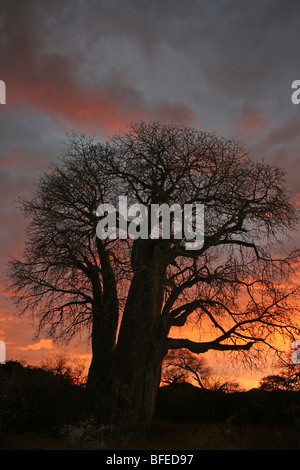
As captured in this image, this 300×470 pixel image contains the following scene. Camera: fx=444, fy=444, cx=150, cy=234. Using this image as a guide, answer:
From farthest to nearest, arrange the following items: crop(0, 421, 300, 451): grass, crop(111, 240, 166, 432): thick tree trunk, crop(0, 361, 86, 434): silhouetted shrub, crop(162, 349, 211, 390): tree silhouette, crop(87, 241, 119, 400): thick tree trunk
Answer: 1. crop(162, 349, 211, 390): tree silhouette
2. crop(87, 241, 119, 400): thick tree trunk
3. crop(111, 240, 166, 432): thick tree trunk
4. crop(0, 361, 86, 434): silhouetted shrub
5. crop(0, 421, 300, 451): grass

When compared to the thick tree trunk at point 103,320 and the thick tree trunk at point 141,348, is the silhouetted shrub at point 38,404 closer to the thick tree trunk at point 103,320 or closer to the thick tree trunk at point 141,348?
the thick tree trunk at point 103,320

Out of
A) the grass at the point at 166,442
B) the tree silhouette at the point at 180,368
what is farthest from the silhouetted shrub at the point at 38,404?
the tree silhouette at the point at 180,368

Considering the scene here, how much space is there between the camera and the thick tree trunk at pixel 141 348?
41.0ft

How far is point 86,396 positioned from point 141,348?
238cm

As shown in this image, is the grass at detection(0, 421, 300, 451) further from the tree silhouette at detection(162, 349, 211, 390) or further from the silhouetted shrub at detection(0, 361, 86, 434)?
the tree silhouette at detection(162, 349, 211, 390)

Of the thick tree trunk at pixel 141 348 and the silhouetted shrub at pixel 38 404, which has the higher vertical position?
the thick tree trunk at pixel 141 348

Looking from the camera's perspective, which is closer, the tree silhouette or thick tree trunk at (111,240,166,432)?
thick tree trunk at (111,240,166,432)

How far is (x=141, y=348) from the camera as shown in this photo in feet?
42.5

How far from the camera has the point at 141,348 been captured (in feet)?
42.5

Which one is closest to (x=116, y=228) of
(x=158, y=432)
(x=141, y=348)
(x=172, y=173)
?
(x=172, y=173)

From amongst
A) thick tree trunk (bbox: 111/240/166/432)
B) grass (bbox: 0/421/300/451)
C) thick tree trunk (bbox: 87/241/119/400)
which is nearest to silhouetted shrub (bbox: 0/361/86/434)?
grass (bbox: 0/421/300/451)

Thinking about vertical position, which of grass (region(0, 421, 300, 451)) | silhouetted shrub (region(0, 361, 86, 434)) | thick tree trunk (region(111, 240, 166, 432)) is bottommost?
grass (region(0, 421, 300, 451))

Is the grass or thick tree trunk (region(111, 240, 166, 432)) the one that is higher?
thick tree trunk (region(111, 240, 166, 432))

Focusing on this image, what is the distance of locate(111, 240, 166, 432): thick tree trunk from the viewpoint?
41.0ft
